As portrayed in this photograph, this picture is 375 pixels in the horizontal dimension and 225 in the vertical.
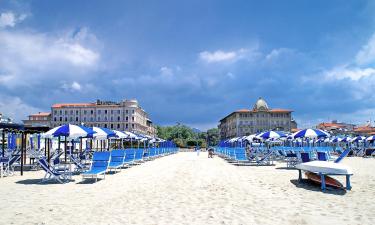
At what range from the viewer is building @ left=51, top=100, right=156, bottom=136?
359 feet

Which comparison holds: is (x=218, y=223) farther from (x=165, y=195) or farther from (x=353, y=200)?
(x=353, y=200)

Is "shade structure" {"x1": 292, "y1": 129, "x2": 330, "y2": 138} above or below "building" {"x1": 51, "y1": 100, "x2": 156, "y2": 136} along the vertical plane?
below

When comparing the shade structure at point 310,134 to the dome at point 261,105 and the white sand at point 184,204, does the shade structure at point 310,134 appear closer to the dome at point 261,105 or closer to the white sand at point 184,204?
the white sand at point 184,204

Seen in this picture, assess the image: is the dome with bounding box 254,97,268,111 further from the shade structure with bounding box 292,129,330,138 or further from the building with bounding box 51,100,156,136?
the shade structure with bounding box 292,129,330,138

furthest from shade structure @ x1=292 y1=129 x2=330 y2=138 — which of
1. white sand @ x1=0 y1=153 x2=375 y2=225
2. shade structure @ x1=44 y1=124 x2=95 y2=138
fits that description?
shade structure @ x1=44 y1=124 x2=95 y2=138

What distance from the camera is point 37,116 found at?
125 meters

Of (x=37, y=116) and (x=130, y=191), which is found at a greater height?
(x=37, y=116)

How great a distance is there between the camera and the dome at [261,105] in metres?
111

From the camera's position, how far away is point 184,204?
759 centimetres

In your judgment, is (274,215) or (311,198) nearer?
(274,215)

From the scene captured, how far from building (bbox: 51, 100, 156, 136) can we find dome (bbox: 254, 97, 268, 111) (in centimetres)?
3886

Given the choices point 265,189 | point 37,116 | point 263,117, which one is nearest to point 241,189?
point 265,189

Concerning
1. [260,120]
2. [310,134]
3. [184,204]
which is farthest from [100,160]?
[260,120]

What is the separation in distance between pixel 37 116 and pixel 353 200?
13051 centimetres
